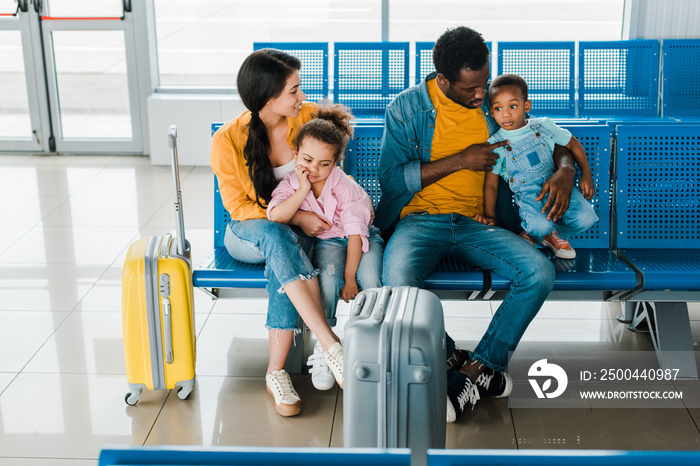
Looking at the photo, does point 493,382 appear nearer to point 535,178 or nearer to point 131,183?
point 535,178

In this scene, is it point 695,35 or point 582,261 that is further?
point 695,35

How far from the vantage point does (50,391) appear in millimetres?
3000

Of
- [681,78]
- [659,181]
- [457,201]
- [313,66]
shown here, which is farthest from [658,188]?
[313,66]

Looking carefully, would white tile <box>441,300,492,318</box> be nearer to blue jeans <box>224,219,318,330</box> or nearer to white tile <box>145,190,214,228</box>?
blue jeans <box>224,219,318,330</box>

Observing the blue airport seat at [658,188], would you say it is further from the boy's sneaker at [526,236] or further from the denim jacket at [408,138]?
the denim jacket at [408,138]

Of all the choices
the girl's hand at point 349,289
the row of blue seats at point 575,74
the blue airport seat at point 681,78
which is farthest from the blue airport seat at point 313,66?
the girl's hand at point 349,289

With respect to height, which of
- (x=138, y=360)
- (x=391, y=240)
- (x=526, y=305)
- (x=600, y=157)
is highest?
(x=600, y=157)

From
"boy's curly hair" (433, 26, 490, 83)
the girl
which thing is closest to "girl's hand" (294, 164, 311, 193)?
the girl

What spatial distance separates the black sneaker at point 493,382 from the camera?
2805mm

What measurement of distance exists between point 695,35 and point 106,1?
15.8 ft

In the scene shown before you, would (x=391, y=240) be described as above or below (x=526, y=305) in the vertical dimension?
above

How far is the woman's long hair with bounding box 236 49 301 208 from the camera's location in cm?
282

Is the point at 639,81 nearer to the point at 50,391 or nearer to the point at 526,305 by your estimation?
the point at 526,305

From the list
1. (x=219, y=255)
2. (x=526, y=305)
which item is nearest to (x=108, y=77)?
(x=219, y=255)
